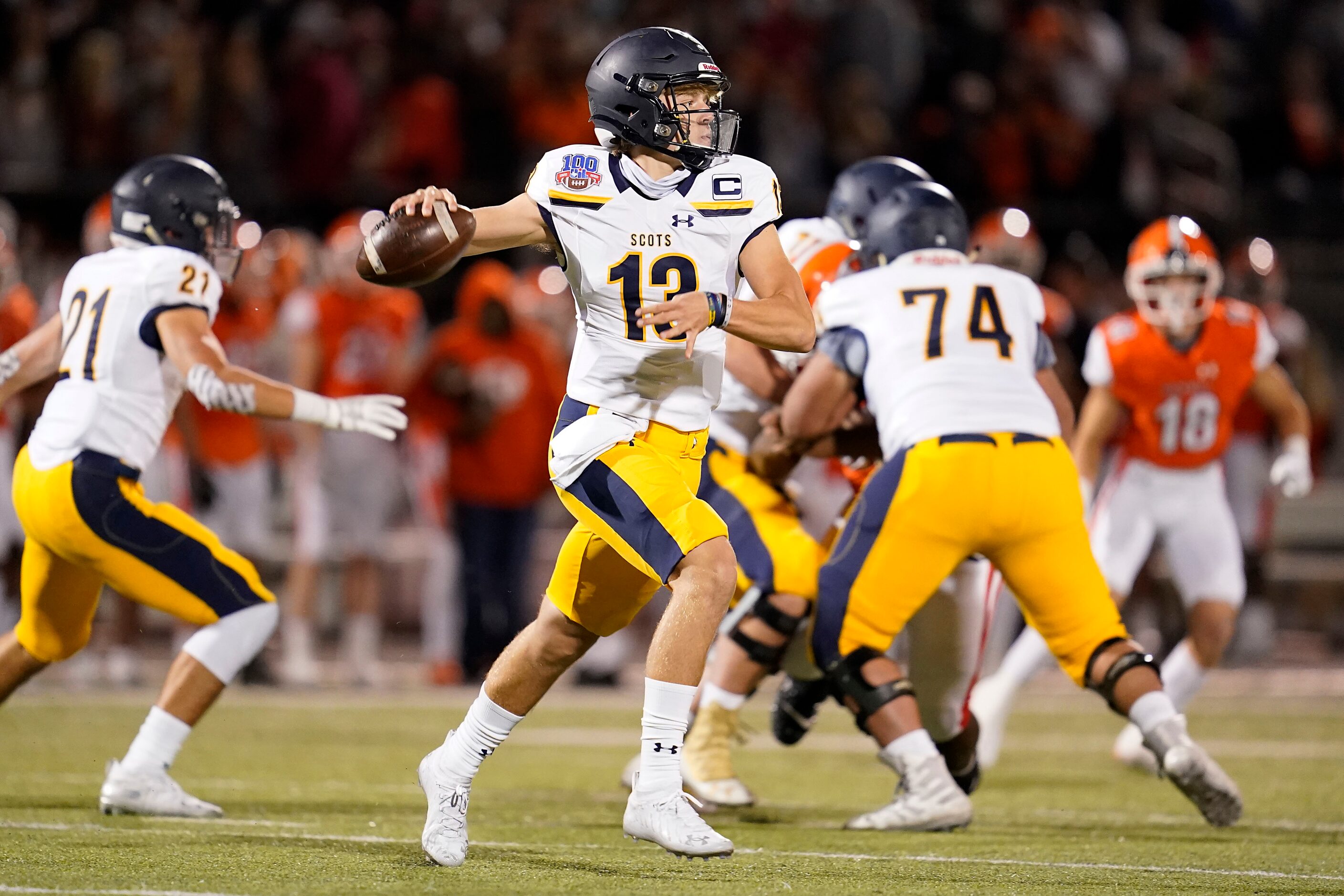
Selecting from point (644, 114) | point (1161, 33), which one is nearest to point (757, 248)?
point (644, 114)

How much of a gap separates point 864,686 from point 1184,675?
74.4 inches

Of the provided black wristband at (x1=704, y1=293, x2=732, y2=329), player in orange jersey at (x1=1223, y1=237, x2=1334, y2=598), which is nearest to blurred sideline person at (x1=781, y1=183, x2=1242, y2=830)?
black wristband at (x1=704, y1=293, x2=732, y2=329)

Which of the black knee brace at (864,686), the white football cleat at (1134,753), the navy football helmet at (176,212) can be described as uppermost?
the navy football helmet at (176,212)

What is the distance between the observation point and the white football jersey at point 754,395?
5.68m

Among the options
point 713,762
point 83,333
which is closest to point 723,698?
point 713,762

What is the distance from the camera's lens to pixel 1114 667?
4.74m

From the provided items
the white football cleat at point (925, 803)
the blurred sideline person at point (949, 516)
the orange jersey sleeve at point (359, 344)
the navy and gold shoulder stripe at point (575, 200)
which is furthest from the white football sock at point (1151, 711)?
the orange jersey sleeve at point (359, 344)

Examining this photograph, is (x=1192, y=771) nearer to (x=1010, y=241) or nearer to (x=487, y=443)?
(x=1010, y=241)

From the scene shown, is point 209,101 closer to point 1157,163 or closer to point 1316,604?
point 1157,163

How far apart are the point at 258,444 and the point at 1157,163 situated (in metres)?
6.51

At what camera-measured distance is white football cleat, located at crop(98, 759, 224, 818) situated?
4805mm

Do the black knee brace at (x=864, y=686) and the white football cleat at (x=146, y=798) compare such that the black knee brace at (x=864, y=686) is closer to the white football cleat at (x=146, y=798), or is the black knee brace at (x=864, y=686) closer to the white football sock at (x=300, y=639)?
the white football cleat at (x=146, y=798)

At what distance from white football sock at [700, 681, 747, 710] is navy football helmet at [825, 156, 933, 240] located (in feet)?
4.77

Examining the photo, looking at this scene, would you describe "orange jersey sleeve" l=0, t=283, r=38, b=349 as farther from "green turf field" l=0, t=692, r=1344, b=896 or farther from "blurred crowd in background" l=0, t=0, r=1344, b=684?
"green turf field" l=0, t=692, r=1344, b=896
